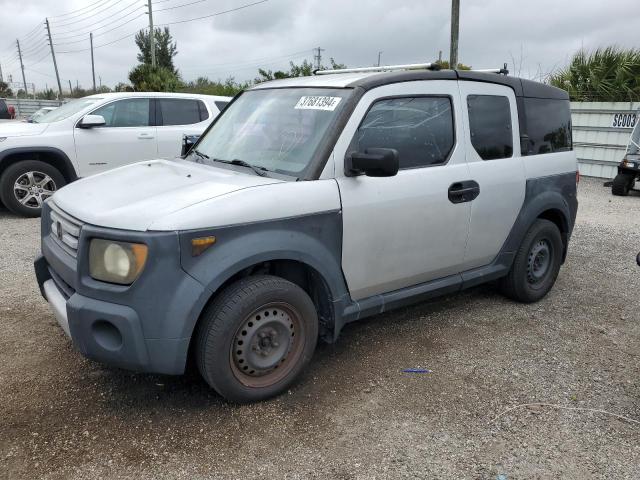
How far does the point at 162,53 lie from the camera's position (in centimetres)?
5334

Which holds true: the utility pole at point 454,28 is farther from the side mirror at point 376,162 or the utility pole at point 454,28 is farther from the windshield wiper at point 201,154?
the side mirror at point 376,162

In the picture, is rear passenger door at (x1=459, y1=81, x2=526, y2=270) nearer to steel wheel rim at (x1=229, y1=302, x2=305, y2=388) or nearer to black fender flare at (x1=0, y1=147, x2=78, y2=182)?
steel wheel rim at (x1=229, y1=302, x2=305, y2=388)

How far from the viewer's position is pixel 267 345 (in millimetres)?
3086

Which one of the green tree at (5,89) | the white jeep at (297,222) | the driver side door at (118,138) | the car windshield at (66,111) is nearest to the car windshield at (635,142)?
the white jeep at (297,222)

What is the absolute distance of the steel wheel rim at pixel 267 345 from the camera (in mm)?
2961

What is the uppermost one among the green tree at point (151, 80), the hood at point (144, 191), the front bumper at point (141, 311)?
the green tree at point (151, 80)

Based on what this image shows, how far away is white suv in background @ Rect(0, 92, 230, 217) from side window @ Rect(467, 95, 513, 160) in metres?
5.23

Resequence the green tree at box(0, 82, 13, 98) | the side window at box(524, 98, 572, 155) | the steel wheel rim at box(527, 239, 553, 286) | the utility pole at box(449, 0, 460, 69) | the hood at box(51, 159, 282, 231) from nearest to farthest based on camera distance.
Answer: the hood at box(51, 159, 282, 231) < the side window at box(524, 98, 572, 155) < the steel wheel rim at box(527, 239, 553, 286) < the utility pole at box(449, 0, 460, 69) < the green tree at box(0, 82, 13, 98)

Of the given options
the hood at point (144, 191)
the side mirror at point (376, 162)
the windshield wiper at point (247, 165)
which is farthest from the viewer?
the windshield wiper at point (247, 165)

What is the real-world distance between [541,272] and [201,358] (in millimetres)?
3208

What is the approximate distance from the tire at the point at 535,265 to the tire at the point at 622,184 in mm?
7414

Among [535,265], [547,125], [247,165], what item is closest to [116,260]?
[247,165]

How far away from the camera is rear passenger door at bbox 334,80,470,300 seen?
10.8 ft

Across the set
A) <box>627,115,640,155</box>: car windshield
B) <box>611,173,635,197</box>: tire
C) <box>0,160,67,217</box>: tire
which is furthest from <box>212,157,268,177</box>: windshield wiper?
<box>627,115,640,155</box>: car windshield
